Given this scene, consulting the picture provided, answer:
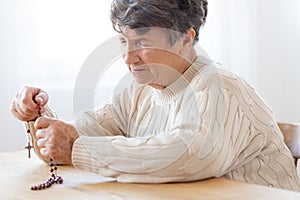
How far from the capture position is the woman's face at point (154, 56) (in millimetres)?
1275

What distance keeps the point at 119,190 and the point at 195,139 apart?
0.65 ft

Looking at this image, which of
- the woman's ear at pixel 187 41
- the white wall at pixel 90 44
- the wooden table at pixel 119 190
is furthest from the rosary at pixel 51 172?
the white wall at pixel 90 44

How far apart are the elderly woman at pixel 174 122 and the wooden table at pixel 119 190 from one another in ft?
0.11

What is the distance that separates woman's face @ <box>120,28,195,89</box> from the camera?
4.18 feet

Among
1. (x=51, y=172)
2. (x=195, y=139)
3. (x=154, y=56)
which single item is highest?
(x=154, y=56)

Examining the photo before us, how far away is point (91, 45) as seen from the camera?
2553 millimetres

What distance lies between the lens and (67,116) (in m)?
2.53

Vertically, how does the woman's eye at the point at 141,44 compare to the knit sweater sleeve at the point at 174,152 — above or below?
above

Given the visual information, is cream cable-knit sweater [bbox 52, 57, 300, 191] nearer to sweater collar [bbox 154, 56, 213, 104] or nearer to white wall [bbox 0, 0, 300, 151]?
sweater collar [bbox 154, 56, 213, 104]

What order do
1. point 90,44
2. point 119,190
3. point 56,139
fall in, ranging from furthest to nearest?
point 90,44, point 56,139, point 119,190

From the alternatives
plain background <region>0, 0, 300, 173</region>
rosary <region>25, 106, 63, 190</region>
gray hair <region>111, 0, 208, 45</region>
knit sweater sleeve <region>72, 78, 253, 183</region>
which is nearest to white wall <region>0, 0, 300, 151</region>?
plain background <region>0, 0, 300, 173</region>

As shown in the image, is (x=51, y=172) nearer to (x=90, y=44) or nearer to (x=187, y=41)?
(x=187, y=41)

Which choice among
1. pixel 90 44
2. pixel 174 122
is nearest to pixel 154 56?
pixel 174 122

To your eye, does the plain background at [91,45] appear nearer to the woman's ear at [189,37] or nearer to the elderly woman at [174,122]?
the elderly woman at [174,122]
